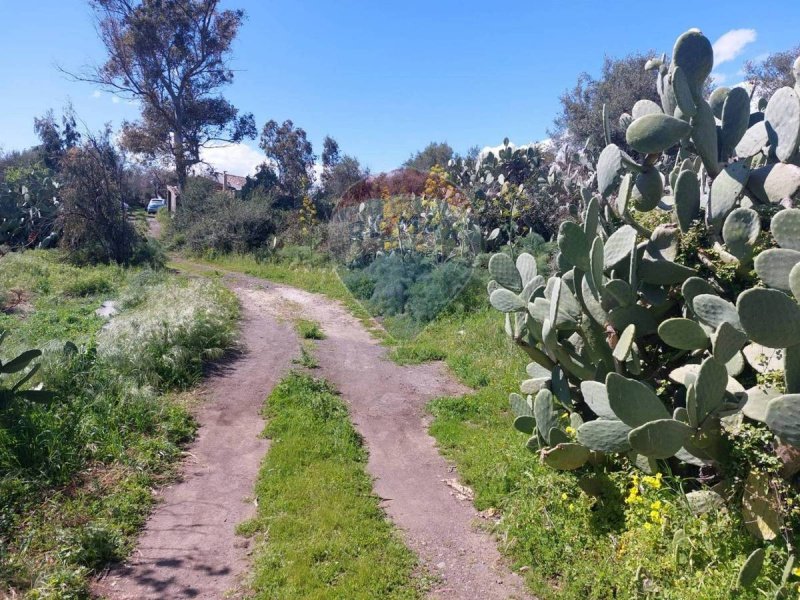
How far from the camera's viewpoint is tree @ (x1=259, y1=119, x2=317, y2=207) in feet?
80.3

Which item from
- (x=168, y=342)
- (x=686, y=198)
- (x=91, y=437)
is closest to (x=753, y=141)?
(x=686, y=198)

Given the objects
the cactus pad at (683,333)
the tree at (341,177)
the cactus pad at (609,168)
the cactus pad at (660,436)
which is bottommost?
the cactus pad at (660,436)

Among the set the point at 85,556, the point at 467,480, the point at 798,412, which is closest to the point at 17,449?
the point at 85,556

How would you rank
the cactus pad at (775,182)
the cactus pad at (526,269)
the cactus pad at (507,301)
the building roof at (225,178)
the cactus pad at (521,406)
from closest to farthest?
the cactus pad at (775,182) → the cactus pad at (507,301) → the cactus pad at (521,406) → the cactus pad at (526,269) → the building roof at (225,178)

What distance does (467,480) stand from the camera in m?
4.16

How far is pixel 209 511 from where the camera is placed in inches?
145

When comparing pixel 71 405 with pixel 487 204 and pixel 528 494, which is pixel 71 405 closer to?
A: pixel 528 494

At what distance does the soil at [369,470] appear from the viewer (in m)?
3.04

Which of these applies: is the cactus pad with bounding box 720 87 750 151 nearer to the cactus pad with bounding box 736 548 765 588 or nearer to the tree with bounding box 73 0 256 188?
the cactus pad with bounding box 736 548 765 588

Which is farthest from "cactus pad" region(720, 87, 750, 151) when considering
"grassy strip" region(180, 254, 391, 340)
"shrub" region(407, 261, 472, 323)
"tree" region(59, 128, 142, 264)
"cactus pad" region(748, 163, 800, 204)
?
"tree" region(59, 128, 142, 264)

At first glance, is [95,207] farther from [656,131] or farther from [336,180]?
[656,131]

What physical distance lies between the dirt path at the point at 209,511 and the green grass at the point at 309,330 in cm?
177

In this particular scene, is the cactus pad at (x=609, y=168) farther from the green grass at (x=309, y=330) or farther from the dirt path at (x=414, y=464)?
the green grass at (x=309, y=330)

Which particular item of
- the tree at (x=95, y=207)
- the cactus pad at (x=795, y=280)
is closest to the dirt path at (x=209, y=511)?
the cactus pad at (x=795, y=280)
